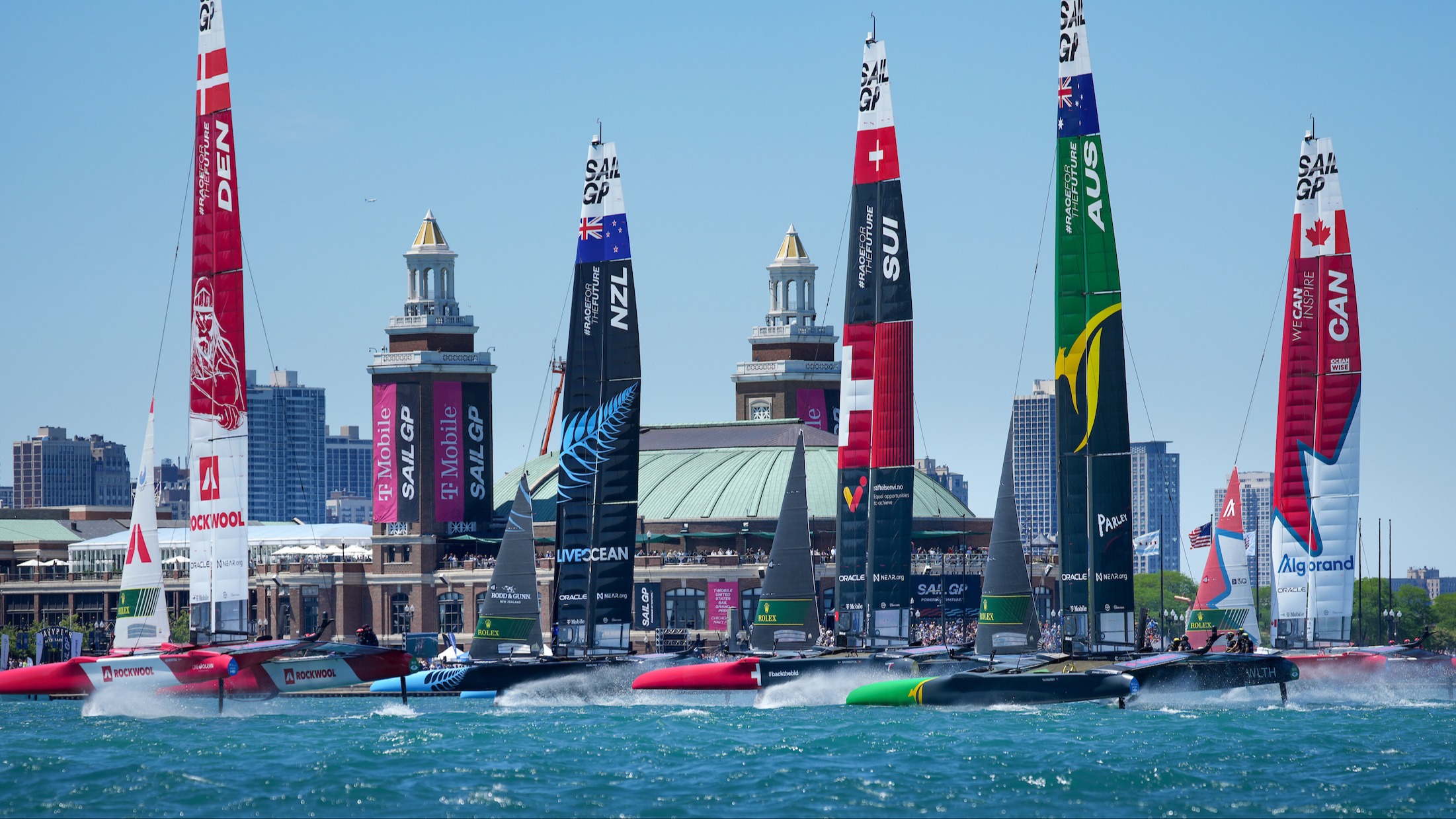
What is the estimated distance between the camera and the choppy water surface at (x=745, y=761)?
37344 millimetres

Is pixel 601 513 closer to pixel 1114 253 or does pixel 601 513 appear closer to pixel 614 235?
pixel 614 235

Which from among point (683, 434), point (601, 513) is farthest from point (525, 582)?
point (683, 434)

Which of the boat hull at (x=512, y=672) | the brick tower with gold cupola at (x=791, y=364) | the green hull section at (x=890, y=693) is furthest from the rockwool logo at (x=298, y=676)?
the brick tower with gold cupola at (x=791, y=364)

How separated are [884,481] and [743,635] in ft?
21.5

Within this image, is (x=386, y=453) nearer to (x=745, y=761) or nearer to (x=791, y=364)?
(x=791, y=364)

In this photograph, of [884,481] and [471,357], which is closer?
[884,481]

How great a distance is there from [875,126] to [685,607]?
5672 centimetres

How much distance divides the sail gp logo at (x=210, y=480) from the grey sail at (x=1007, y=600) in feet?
69.6

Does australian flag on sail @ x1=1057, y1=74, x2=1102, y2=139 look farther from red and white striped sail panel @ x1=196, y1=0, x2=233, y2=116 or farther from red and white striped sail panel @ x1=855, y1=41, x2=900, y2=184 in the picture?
red and white striped sail panel @ x1=196, y1=0, x2=233, y2=116

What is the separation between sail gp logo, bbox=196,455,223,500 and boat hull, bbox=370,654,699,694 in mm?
8663

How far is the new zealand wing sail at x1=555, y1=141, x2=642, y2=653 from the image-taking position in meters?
61.3

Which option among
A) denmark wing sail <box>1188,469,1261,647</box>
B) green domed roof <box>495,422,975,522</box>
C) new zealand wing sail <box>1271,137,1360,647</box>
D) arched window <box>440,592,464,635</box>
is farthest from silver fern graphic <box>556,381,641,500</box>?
arched window <box>440,592,464,635</box>

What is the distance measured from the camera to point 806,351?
5782 inches

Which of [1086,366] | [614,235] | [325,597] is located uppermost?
[614,235]
